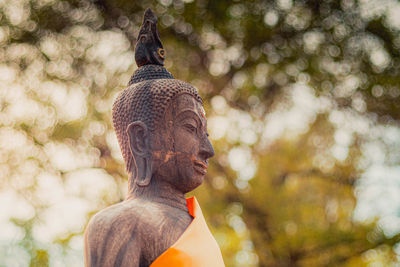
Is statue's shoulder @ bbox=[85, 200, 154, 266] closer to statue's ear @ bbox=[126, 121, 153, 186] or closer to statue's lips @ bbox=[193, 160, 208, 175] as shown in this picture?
statue's ear @ bbox=[126, 121, 153, 186]

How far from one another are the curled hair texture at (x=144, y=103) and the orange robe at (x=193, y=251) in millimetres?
456

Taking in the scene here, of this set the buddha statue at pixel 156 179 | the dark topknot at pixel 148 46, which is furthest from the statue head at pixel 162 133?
the dark topknot at pixel 148 46

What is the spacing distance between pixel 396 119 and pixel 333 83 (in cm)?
109

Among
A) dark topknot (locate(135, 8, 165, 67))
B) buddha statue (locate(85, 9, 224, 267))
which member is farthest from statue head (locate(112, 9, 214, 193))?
dark topknot (locate(135, 8, 165, 67))

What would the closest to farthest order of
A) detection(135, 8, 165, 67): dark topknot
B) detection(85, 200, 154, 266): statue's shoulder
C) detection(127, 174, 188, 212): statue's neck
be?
detection(85, 200, 154, 266): statue's shoulder, detection(127, 174, 188, 212): statue's neck, detection(135, 8, 165, 67): dark topknot

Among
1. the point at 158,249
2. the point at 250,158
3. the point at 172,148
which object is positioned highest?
the point at 172,148

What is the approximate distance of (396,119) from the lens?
7.17 meters

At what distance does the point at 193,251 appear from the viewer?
6.16 feet

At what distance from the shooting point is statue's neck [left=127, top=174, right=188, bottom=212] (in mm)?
2104

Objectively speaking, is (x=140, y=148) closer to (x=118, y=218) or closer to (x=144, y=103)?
(x=144, y=103)

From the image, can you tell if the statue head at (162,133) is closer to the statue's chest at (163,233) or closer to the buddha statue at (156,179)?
the buddha statue at (156,179)

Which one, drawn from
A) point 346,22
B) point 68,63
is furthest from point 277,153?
point 68,63

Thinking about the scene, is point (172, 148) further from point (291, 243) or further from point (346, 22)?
point (346, 22)

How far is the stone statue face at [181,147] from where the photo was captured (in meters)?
2.13
